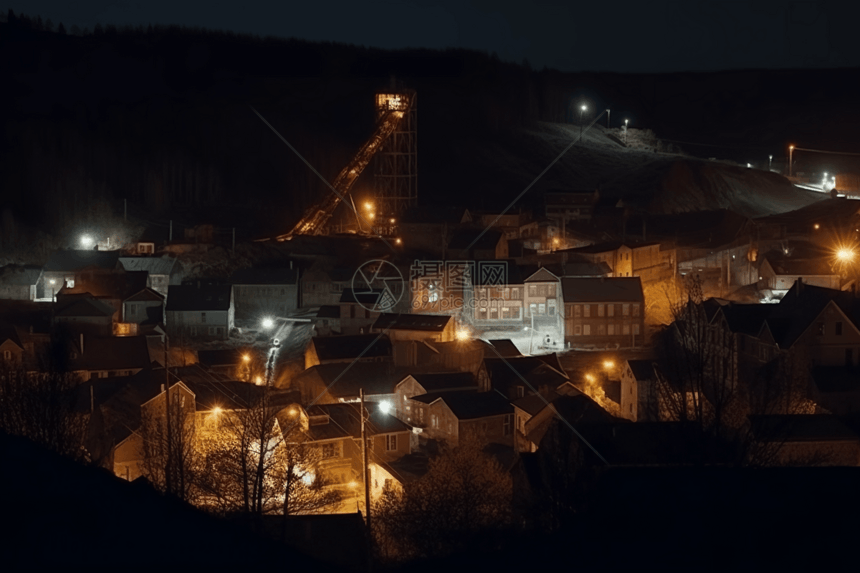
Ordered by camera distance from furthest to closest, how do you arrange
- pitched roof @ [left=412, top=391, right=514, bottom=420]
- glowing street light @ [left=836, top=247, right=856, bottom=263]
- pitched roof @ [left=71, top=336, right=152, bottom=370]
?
glowing street light @ [left=836, top=247, right=856, bottom=263]
pitched roof @ [left=71, top=336, right=152, bottom=370]
pitched roof @ [left=412, top=391, right=514, bottom=420]

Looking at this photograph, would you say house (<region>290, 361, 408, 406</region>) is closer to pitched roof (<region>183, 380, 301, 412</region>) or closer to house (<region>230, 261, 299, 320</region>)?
pitched roof (<region>183, 380, 301, 412</region>)

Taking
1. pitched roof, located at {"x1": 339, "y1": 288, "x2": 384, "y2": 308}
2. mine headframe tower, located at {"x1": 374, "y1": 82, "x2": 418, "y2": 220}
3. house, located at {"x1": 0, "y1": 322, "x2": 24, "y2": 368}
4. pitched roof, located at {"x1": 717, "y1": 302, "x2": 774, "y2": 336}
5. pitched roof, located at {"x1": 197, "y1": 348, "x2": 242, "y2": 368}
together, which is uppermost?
mine headframe tower, located at {"x1": 374, "y1": 82, "x2": 418, "y2": 220}

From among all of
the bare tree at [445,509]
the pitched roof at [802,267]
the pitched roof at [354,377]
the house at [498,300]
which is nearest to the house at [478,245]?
the house at [498,300]

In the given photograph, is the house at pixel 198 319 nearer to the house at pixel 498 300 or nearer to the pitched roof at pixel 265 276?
the pitched roof at pixel 265 276

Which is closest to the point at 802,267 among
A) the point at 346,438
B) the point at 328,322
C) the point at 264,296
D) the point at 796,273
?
the point at 796,273

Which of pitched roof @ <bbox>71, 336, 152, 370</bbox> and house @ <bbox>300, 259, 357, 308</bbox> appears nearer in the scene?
pitched roof @ <bbox>71, 336, 152, 370</bbox>

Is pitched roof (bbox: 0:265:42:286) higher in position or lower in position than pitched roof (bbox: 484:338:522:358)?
higher

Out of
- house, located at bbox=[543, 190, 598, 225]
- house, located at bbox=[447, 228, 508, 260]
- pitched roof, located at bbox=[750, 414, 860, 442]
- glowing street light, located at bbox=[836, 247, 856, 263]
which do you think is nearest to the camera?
pitched roof, located at bbox=[750, 414, 860, 442]

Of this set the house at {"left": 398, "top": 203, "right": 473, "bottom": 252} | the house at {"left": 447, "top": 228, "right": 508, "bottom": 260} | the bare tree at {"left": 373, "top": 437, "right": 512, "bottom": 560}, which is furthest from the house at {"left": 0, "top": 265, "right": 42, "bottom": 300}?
the bare tree at {"left": 373, "top": 437, "right": 512, "bottom": 560}
